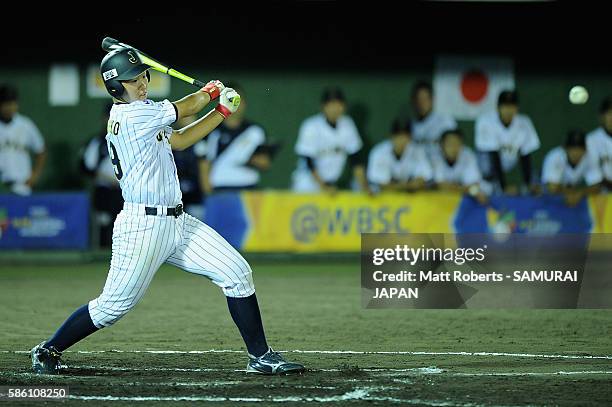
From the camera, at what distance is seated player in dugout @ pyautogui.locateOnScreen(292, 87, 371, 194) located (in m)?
14.4

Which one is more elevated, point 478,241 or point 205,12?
point 205,12

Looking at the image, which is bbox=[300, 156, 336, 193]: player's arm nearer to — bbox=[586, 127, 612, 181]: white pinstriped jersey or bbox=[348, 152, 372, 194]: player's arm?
bbox=[348, 152, 372, 194]: player's arm

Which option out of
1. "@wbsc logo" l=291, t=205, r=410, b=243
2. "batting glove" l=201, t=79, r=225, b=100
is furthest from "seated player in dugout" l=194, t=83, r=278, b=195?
"batting glove" l=201, t=79, r=225, b=100

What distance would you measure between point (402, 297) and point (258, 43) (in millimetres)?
6887

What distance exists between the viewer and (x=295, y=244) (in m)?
13.9

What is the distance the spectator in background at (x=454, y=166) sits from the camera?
14.1m

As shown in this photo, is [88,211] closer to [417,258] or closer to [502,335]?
[417,258]

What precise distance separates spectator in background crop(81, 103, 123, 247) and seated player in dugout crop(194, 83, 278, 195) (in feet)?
3.62

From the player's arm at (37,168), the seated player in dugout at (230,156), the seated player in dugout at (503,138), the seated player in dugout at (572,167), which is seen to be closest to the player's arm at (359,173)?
the seated player in dugout at (230,156)

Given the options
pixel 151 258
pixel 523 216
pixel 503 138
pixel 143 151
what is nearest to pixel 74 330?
pixel 151 258

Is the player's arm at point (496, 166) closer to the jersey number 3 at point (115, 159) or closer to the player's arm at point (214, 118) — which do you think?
the player's arm at point (214, 118)

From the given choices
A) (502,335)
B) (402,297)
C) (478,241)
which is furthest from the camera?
(478,241)

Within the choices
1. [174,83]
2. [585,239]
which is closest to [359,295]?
[585,239]

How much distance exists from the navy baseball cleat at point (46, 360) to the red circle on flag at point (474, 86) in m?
10.6
